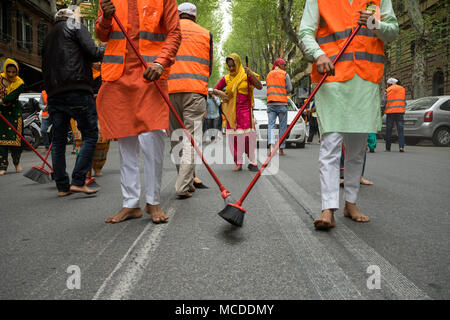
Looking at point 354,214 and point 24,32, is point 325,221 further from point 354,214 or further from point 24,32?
point 24,32

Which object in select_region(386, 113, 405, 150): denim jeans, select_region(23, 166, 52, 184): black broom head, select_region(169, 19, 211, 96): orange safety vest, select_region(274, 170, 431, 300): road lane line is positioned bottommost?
select_region(274, 170, 431, 300): road lane line

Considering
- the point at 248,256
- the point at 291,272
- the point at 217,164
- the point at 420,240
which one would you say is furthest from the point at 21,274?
the point at 217,164

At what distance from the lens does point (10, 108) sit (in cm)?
763

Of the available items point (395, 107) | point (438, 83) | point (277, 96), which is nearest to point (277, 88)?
point (277, 96)

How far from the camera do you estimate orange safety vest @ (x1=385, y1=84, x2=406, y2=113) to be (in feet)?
40.2

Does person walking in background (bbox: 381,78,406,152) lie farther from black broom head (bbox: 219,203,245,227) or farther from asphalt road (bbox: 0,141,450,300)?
black broom head (bbox: 219,203,245,227)

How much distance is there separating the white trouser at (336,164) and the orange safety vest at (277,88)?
6.42 metres

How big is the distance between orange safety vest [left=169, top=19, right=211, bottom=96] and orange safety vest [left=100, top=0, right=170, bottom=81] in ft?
4.30

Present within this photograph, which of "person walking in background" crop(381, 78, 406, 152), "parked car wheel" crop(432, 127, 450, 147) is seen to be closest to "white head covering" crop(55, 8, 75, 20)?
"person walking in background" crop(381, 78, 406, 152)

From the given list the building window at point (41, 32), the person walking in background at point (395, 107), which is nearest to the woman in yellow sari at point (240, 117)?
the person walking in background at point (395, 107)

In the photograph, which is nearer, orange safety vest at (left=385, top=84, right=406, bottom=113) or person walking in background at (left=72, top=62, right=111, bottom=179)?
person walking in background at (left=72, top=62, right=111, bottom=179)

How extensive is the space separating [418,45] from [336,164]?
62.2ft

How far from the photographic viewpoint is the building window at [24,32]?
2511 cm
